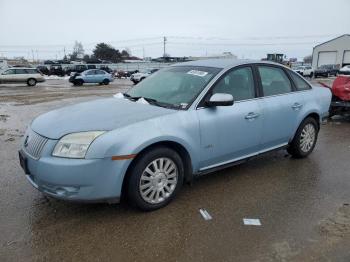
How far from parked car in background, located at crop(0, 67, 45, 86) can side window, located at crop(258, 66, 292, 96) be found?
88.0 feet

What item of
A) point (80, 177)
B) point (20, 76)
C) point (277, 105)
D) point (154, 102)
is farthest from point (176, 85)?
point (20, 76)

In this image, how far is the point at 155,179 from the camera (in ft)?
12.2

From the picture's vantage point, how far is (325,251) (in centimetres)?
307

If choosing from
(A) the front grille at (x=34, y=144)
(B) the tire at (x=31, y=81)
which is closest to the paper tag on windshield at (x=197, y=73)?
(A) the front grille at (x=34, y=144)

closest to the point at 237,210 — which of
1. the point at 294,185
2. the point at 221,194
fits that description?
the point at 221,194

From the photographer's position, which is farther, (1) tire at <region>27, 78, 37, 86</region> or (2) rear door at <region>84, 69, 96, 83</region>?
(2) rear door at <region>84, 69, 96, 83</region>

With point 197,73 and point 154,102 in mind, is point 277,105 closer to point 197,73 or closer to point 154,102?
point 197,73

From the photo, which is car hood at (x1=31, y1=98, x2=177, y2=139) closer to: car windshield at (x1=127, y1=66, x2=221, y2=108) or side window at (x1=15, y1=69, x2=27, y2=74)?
car windshield at (x1=127, y1=66, x2=221, y2=108)

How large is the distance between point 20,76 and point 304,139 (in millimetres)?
27264

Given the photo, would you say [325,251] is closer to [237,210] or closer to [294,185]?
[237,210]

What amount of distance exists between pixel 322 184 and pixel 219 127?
171 cm

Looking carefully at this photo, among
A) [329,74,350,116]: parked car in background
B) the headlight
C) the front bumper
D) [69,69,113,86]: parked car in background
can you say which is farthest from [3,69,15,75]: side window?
the headlight

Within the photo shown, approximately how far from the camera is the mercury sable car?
3330 millimetres

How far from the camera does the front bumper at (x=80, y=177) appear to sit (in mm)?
3254
